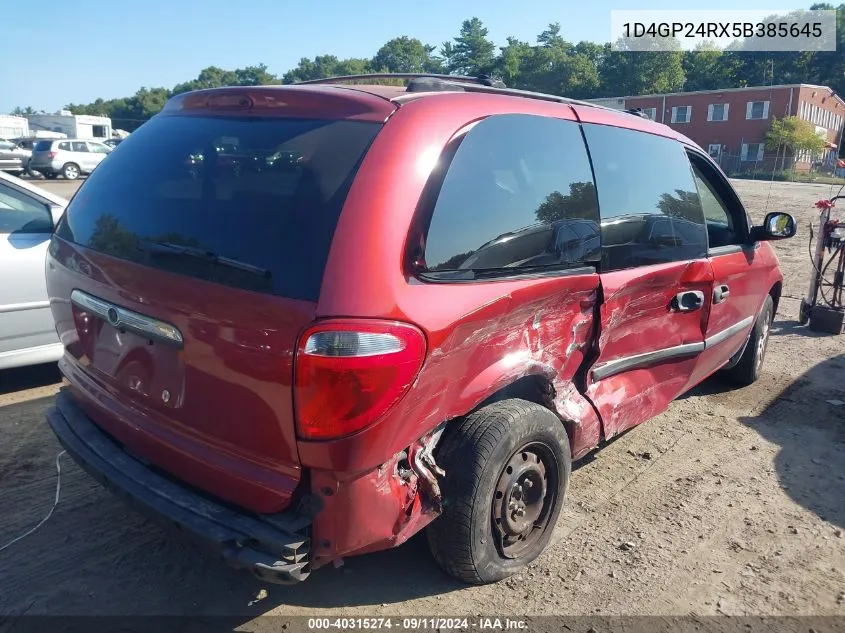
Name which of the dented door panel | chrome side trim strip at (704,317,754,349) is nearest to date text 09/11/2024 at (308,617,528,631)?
the dented door panel

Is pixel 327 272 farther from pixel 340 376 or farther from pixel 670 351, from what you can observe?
pixel 670 351

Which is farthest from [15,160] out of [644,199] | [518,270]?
[518,270]

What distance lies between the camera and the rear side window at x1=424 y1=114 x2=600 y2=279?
2.41 meters

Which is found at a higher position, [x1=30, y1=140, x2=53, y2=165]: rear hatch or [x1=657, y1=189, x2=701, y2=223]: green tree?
[x1=30, y1=140, x2=53, y2=165]: rear hatch

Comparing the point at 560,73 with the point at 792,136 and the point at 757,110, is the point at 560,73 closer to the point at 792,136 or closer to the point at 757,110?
the point at 757,110

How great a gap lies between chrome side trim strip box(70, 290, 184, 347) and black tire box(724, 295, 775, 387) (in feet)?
14.4

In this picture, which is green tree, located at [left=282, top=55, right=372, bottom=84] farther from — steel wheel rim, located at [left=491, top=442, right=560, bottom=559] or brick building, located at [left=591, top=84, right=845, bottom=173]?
steel wheel rim, located at [left=491, top=442, right=560, bottom=559]

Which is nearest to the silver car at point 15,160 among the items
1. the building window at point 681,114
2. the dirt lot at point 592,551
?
the dirt lot at point 592,551

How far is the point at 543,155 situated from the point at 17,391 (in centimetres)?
405

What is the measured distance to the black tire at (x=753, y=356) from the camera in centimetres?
519

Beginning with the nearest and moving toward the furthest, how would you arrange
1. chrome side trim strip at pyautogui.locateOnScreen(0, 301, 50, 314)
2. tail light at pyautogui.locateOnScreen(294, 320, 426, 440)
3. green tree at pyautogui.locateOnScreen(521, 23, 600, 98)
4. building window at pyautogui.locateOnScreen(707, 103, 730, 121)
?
1. tail light at pyautogui.locateOnScreen(294, 320, 426, 440)
2. chrome side trim strip at pyautogui.locateOnScreen(0, 301, 50, 314)
3. building window at pyautogui.locateOnScreen(707, 103, 730, 121)
4. green tree at pyautogui.locateOnScreen(521, 23, 600, 98)

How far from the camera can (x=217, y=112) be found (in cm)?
268

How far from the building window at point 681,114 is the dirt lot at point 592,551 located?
2368 inches

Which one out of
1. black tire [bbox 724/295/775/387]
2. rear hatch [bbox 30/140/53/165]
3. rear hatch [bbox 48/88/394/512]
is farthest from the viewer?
rear hatch [bbox 30/140/53/165]
